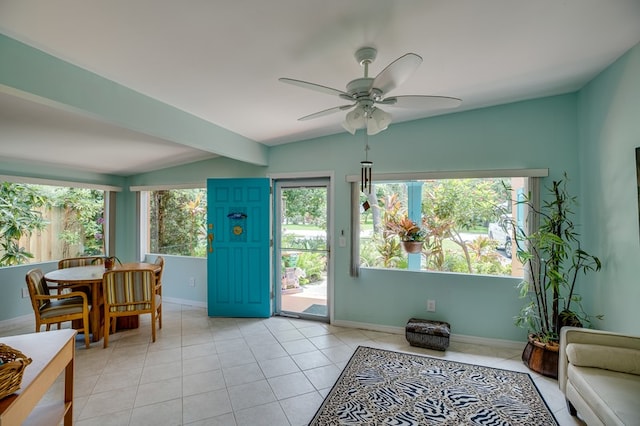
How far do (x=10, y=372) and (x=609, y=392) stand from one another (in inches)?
116

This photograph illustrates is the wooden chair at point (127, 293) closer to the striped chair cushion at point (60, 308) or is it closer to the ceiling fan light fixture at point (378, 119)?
the striped chair cushion at point (60, 308)

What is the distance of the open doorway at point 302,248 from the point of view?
4.31 meters

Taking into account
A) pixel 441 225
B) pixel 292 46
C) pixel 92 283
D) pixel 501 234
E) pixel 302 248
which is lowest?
pixel 92 283

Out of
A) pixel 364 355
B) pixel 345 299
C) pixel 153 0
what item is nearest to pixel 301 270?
pixel 345 299

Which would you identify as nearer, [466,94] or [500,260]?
[466,94]

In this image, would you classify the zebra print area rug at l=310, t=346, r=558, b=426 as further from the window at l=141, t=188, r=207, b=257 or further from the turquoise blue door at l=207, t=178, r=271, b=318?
the window at l=141, t=188, r=207, b=257

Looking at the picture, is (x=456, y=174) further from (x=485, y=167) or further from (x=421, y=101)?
(x=421, y=101)

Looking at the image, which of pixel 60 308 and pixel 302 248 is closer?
pixel 60 308

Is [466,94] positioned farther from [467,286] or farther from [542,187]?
[467,286]

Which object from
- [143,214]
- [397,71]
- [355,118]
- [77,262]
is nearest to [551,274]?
[355,118]

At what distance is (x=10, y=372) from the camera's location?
3.81 feet

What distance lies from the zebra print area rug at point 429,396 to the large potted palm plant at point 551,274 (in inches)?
12.0

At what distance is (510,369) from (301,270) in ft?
8.84

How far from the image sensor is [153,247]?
545cm
